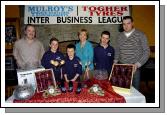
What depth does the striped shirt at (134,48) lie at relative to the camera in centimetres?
244

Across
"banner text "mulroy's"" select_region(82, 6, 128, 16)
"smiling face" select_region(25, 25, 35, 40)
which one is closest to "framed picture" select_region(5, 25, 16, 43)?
"banner text "mulroy's"" select_region(82, 6, 128, 16)

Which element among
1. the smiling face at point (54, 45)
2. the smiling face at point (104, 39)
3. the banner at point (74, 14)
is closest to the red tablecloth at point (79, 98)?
the smiling face at point (54, 45)

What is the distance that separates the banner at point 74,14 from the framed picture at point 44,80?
2101 mm

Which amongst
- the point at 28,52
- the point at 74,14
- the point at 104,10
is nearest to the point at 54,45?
the point at 28,52

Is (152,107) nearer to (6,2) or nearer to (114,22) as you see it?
(6,2)

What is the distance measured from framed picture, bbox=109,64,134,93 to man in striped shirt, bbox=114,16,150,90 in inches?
14.1

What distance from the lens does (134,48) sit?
246 centimetres

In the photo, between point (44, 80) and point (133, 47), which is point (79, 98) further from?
point (133, 47)

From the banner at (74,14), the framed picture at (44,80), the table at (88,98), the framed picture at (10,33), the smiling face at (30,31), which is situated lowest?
the table at (88,98)

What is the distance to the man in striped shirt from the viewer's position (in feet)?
7.94

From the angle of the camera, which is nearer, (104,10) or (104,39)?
(104,39)

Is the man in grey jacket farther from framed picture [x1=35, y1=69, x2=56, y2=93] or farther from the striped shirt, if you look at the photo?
the striped shirt

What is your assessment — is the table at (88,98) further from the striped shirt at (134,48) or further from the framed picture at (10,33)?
the framed picture at (10,33)

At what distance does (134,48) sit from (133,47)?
13mm
